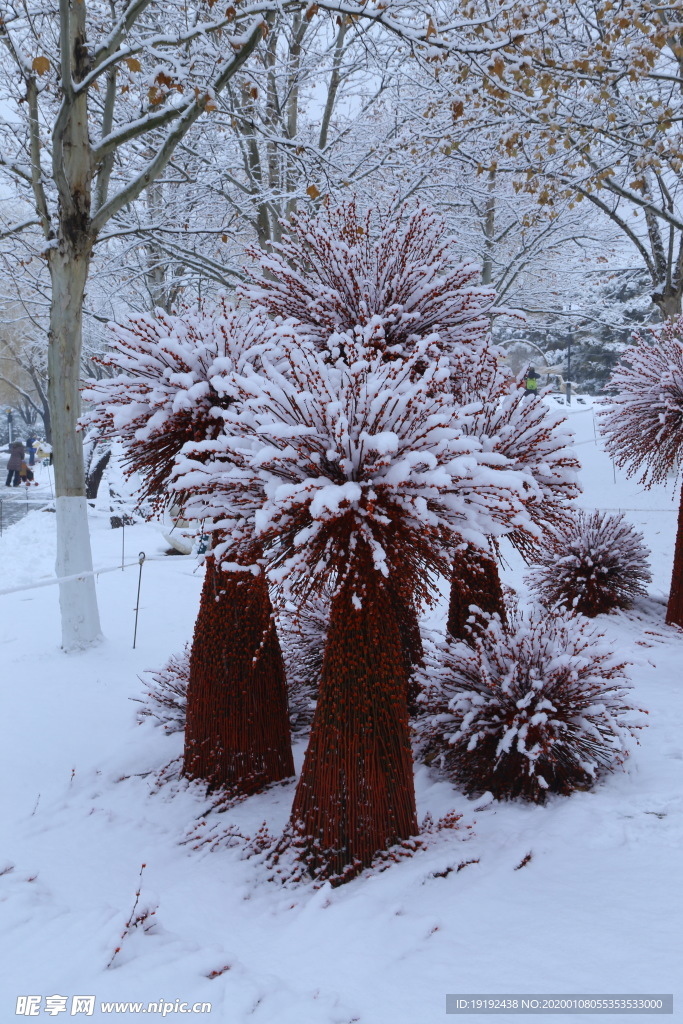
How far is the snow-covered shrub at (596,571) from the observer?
635cm

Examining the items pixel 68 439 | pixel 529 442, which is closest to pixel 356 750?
pixel 529 442

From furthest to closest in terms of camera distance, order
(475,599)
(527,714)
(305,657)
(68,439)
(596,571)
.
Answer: (596,571)
(68,439)
(305,657)
(475,599)
(527,714)

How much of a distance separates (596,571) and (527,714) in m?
3.56

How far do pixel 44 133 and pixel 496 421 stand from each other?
7487mm

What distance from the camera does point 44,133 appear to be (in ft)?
25.9

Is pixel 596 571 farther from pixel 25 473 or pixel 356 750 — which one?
pixel 25 473

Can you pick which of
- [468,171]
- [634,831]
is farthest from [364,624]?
[468,171]

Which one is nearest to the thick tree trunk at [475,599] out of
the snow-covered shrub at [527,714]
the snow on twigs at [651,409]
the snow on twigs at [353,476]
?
the snow-covered shrub at [527,714]

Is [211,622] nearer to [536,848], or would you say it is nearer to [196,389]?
[196,389]

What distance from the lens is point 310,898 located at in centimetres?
265

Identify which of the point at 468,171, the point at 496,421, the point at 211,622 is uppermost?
the point at 468,171

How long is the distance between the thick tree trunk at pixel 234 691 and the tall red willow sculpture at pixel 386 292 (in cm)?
80

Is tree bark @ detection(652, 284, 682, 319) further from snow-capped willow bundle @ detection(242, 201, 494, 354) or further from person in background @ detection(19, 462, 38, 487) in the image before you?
person in background @ detection(19, 462, 38, 487)

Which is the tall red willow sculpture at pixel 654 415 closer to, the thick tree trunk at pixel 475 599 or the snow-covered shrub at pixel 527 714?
the thick tree trunk at pixel 475 599
